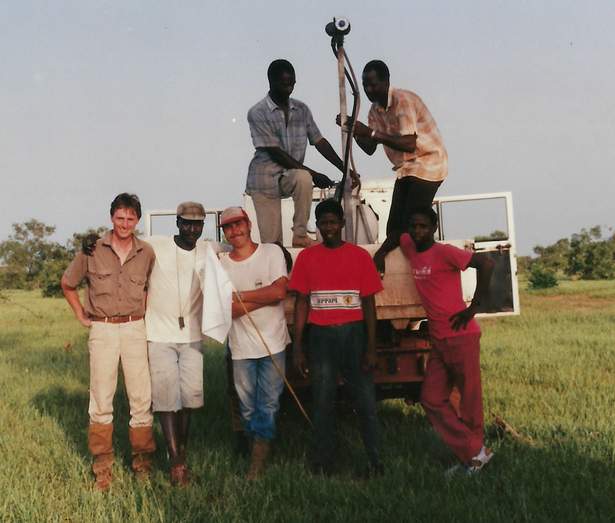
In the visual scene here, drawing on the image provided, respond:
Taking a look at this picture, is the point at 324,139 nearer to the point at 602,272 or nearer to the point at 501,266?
the point at 501,266

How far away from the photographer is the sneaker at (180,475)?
3.92m

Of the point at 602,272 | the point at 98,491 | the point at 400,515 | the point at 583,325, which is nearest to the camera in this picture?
the point at 400,515

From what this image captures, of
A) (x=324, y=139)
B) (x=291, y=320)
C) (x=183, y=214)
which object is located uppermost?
(x=324, y=139)

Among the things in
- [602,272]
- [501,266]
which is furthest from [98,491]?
[602,272]

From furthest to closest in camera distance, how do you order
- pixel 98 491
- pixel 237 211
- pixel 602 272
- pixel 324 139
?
1. pixel 602 272
2. pixel 324 139
3. pixel 237 211
4. pixel 98 491

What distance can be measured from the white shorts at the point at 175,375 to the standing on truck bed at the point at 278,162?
118cm

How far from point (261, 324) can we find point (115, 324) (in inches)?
38.9

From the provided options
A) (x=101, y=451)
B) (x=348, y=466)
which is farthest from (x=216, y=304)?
(x=348, y=466)

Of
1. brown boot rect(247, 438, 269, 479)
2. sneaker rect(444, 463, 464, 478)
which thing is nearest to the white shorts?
brown boot rect(247, 438, 269, 479)

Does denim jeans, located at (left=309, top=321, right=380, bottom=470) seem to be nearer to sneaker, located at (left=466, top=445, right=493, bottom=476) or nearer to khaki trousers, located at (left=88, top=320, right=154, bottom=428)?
sneaker, located at (left=466, top=445, right=493, bottom=476)

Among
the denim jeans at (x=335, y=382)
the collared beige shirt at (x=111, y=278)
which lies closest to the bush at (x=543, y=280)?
the denim jeans at (x=335, y=382)

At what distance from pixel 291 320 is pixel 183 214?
1085 mm

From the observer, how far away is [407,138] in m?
4.24

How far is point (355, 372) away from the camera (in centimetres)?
397
